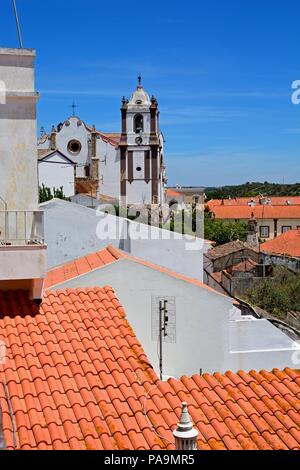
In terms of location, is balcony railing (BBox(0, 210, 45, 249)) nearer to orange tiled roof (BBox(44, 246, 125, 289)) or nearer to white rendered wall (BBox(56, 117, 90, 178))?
orange tiled roof (BBox(44, 246, 125, 289))

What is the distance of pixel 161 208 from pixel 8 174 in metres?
42.8

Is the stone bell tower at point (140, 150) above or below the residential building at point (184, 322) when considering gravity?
above

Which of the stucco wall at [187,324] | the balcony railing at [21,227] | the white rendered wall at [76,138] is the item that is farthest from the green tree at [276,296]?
the white rendered wall at [76,138]

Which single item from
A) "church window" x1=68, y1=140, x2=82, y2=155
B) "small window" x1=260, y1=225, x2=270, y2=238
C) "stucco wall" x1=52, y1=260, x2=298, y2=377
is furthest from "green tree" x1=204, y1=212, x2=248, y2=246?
"stucco wall" x1=52, y1=260, x2=298, y2=377

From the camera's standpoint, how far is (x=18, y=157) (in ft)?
22.6

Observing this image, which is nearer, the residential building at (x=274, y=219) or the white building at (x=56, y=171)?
the white building at (x=56, y=171)

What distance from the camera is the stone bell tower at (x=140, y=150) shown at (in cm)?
4956

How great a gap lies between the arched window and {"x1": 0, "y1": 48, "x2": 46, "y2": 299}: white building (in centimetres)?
4372

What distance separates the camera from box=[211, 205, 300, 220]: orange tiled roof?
64062mm

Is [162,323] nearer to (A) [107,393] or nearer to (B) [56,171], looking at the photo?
(A) [107,393]

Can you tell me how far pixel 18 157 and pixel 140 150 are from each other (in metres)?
43.8

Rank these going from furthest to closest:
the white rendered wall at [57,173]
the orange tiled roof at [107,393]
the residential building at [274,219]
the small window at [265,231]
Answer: the residential building at [274,219], the small window at [265,231], the white rendered wall at [57,173], the orange tiled roof at [107,393]

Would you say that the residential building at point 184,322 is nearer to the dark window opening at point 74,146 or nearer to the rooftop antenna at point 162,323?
the rooftop antenna at point 162,323

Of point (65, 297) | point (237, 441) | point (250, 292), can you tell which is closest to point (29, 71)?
point (65, 297)
